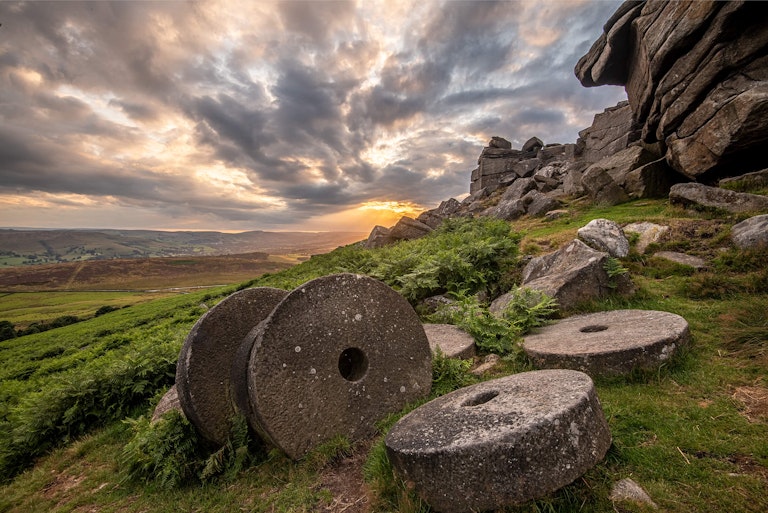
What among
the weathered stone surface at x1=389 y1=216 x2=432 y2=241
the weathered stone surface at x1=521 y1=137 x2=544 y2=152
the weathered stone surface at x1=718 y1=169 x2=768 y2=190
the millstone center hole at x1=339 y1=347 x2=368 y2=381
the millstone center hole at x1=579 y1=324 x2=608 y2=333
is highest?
the weathered stone surface at x1=521 y1=137 x2=544 y2=152

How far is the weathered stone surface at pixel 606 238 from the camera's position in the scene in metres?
8.88

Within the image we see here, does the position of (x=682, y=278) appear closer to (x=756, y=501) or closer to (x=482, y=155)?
(x=756, y=501)

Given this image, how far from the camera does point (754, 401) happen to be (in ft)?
12.1

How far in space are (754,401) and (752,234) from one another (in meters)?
6.10

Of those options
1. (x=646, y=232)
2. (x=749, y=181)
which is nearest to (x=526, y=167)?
(x=749, y=181)

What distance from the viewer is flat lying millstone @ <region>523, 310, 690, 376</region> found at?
448 centimetres

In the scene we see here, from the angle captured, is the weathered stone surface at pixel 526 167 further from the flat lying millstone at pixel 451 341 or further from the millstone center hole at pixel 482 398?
the millstone center hole at pixel 482 398

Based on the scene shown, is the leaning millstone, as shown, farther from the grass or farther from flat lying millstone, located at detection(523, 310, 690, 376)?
the grass

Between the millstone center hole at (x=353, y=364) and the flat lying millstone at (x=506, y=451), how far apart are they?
1.35 m

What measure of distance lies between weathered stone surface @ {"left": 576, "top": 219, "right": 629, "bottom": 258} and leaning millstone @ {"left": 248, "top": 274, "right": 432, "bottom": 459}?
6500 millimetres

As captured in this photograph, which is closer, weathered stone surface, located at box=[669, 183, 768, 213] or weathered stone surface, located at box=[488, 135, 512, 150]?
weathered stone surface, located at box=[669, 183, 768, 213]

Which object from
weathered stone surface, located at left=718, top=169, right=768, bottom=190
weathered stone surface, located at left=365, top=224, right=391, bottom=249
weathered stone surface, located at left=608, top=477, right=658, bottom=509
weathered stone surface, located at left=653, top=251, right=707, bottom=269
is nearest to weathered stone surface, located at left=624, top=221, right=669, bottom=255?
weathered stone surface, located at left=653, top=251, right=707, bottom=269

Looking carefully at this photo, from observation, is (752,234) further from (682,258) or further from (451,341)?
(451,341)

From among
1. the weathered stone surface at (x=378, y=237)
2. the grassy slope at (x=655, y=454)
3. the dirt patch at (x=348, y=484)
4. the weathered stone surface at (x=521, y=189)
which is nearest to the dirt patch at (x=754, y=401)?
the grassy slope at (x=655, y=454)
